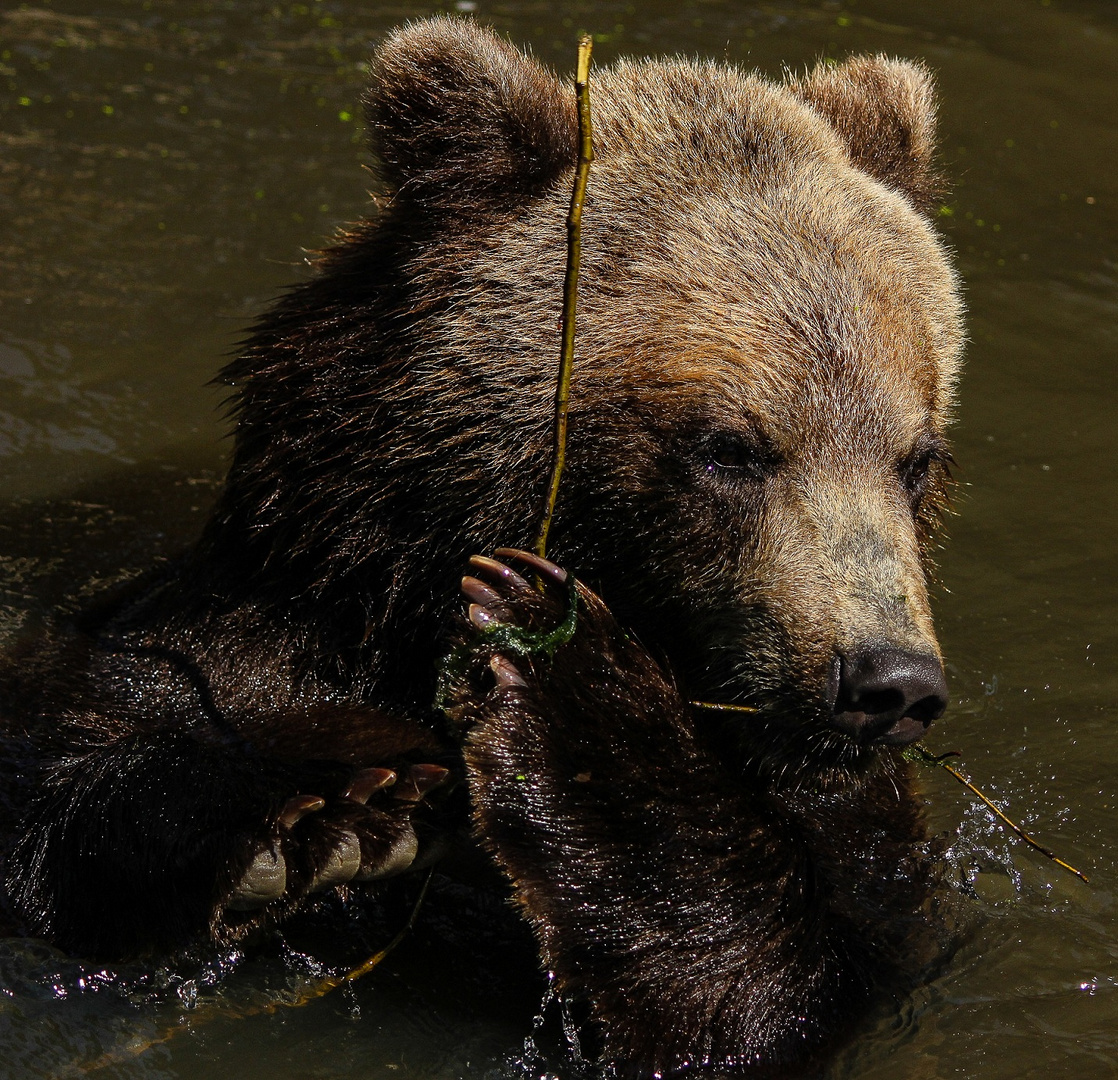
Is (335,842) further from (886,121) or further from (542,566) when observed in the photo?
(886,121)

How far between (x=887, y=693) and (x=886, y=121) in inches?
104

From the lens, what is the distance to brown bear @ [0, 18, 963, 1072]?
4203mm

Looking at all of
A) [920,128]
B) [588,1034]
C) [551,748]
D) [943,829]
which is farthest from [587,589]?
[920,128]

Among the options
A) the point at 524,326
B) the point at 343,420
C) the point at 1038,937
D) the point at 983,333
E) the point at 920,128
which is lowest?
the point at 1038,937

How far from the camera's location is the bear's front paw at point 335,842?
13.6ft

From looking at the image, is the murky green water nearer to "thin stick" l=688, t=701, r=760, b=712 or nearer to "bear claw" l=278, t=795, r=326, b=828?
"bear claw" l=278, t=795, r=326, b=828

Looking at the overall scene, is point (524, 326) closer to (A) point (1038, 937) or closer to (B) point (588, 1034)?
(B) point (588, 1034)

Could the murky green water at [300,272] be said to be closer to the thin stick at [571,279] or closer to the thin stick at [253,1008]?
the thin stick at [253,1008]

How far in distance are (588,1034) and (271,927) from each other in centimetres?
98

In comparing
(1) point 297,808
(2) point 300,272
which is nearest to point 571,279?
(1) point 297,808

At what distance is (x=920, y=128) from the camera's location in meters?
5.75

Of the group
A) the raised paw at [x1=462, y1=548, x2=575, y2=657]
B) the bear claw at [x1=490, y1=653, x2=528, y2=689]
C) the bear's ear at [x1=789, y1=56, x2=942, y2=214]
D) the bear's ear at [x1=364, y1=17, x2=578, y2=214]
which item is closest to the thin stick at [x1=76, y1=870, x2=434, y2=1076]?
the bear claw at [x1=490, y1=653, x2=528, y2=689]

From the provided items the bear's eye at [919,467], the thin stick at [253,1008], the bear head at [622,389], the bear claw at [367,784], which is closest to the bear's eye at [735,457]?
the bear head at [622,389]

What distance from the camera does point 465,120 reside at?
15.9ft
